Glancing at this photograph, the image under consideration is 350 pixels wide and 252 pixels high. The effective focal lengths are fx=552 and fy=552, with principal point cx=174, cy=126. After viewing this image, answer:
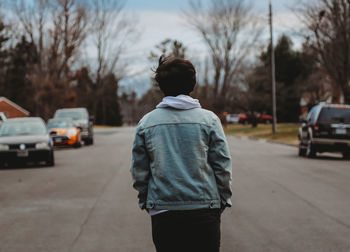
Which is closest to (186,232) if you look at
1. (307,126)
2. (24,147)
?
(24,147)

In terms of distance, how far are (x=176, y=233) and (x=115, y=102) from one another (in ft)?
318

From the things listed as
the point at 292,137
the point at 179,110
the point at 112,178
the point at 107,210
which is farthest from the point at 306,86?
the point at 179,110

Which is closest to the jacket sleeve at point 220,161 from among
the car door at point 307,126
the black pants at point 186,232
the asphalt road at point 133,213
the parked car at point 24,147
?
the black pants at point 186,232

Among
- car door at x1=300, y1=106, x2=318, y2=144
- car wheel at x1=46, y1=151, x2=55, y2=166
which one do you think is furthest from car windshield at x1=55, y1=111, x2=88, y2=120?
car door at x1=300, y1=106, x2=318, y2=144

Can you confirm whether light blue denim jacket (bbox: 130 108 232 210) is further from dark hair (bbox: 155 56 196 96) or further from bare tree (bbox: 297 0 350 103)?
bare tree (bbox: 297 0 350 103)

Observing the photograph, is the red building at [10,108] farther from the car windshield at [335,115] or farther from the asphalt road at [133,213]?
the asphalt road at [133,213]

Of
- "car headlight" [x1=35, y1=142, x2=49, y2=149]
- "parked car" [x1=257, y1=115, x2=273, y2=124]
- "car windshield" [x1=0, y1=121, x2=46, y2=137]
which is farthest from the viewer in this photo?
"parked car" [x1=257, y1=115, x2=273, y2=124]

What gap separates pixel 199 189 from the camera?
10.5 feet

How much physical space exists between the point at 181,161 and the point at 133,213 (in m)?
5.20

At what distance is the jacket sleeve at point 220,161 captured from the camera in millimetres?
3268

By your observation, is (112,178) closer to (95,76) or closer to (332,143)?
(332,143)

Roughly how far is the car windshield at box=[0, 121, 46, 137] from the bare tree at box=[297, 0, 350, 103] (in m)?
16.7

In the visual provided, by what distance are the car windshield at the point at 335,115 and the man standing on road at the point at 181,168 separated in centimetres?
1586

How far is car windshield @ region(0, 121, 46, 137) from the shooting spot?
55.9 feet
